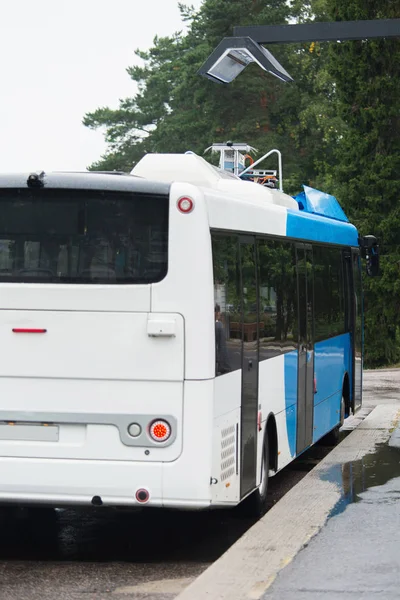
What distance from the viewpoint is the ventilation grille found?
350 inches

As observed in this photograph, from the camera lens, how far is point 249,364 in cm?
998

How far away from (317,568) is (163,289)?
2065 millimetres

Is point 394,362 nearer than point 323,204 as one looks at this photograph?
No

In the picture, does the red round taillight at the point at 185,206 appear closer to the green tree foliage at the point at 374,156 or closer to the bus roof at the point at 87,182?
the bus roof at the point at 87,182

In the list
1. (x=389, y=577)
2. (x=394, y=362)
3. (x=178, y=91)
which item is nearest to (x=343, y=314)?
(x=389, y=577)

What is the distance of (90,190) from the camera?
8734 mm

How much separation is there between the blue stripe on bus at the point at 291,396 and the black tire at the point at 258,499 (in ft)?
3.84

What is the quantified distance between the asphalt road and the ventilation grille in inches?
25.1

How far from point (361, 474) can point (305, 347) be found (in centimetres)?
162

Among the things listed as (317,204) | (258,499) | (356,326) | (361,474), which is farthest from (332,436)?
(258,499)

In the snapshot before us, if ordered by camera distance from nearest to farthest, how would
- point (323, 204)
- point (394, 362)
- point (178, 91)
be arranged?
point (323, 204) → point (394, 362) → point (178, 91)

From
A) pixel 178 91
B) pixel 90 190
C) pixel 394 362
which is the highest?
pixel 178 91

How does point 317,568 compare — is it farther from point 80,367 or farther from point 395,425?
point 395,425

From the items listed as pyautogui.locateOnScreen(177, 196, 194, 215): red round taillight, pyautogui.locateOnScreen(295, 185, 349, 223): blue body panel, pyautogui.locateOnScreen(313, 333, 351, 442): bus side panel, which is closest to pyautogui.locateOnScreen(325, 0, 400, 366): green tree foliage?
pyautogui.locateOnScreen(295, 185, 349, 223): blue body panel
